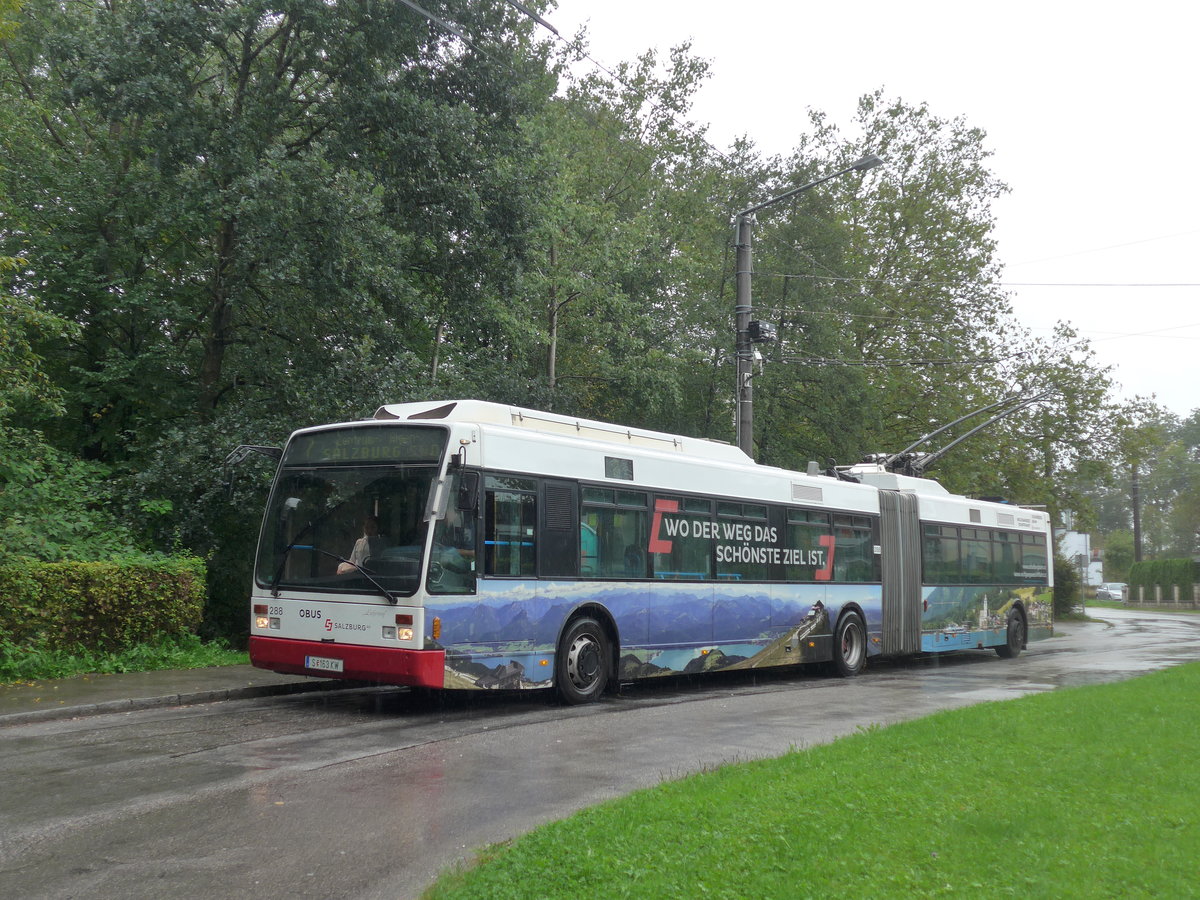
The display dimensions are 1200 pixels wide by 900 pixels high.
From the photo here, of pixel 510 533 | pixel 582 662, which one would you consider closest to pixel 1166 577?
pixel 582 662

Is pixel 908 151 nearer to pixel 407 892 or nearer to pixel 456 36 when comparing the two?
pixel 456 36

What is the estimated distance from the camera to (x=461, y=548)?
1109cm

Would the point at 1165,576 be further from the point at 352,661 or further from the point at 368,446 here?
the point at 352,661

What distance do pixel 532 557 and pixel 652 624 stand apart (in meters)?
2.39

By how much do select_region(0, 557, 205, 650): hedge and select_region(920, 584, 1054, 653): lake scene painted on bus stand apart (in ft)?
41.4

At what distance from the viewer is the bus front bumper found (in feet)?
34.8

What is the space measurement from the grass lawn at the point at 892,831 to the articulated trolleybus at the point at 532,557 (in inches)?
160

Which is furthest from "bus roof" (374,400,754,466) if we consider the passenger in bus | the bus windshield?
the passenger in bus

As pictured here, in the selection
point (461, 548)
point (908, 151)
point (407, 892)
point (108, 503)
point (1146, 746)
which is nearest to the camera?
point (407, 892)

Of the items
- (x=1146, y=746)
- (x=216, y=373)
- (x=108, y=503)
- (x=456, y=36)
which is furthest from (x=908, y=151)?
(x=1146, y=746)

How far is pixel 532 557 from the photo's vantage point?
1193cm

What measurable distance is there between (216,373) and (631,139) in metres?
18.7

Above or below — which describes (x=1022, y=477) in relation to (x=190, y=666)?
above

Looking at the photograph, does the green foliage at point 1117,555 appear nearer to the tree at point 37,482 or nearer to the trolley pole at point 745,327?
the trolley pole at point 745,327
